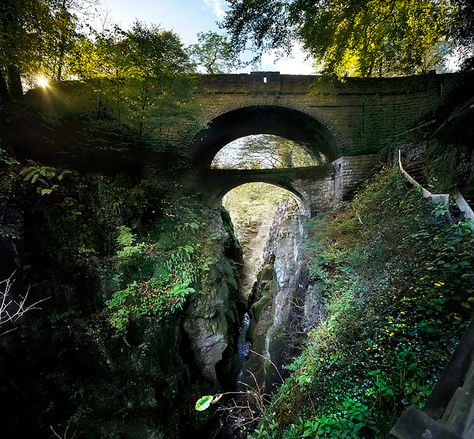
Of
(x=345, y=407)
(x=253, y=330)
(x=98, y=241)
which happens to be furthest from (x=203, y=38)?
(x=345, y=407)

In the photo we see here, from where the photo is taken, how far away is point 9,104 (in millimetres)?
6043

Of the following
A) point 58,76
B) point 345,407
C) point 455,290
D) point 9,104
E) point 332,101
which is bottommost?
point 345,407

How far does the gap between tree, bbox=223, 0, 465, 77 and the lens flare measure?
20.7 ft

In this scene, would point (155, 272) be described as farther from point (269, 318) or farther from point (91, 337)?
point (269, 318)

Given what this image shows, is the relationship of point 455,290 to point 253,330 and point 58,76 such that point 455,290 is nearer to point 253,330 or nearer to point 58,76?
point 253,330

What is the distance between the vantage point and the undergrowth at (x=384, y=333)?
272cm

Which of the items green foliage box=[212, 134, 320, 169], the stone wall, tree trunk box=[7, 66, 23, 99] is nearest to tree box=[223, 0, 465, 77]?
the stone wall

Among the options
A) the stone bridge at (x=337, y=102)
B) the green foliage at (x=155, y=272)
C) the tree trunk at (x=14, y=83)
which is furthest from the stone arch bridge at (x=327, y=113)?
the tree trunk at (x=14, y=83)

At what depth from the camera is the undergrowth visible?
2723 millimetres

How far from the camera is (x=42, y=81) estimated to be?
7863 millimetres

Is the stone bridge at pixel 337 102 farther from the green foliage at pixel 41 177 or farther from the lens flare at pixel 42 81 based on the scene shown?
the green foliage at pixel 41 177

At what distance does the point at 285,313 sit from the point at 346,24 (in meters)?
7.92

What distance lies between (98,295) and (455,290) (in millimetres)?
7479

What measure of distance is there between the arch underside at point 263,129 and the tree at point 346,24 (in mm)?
5067
